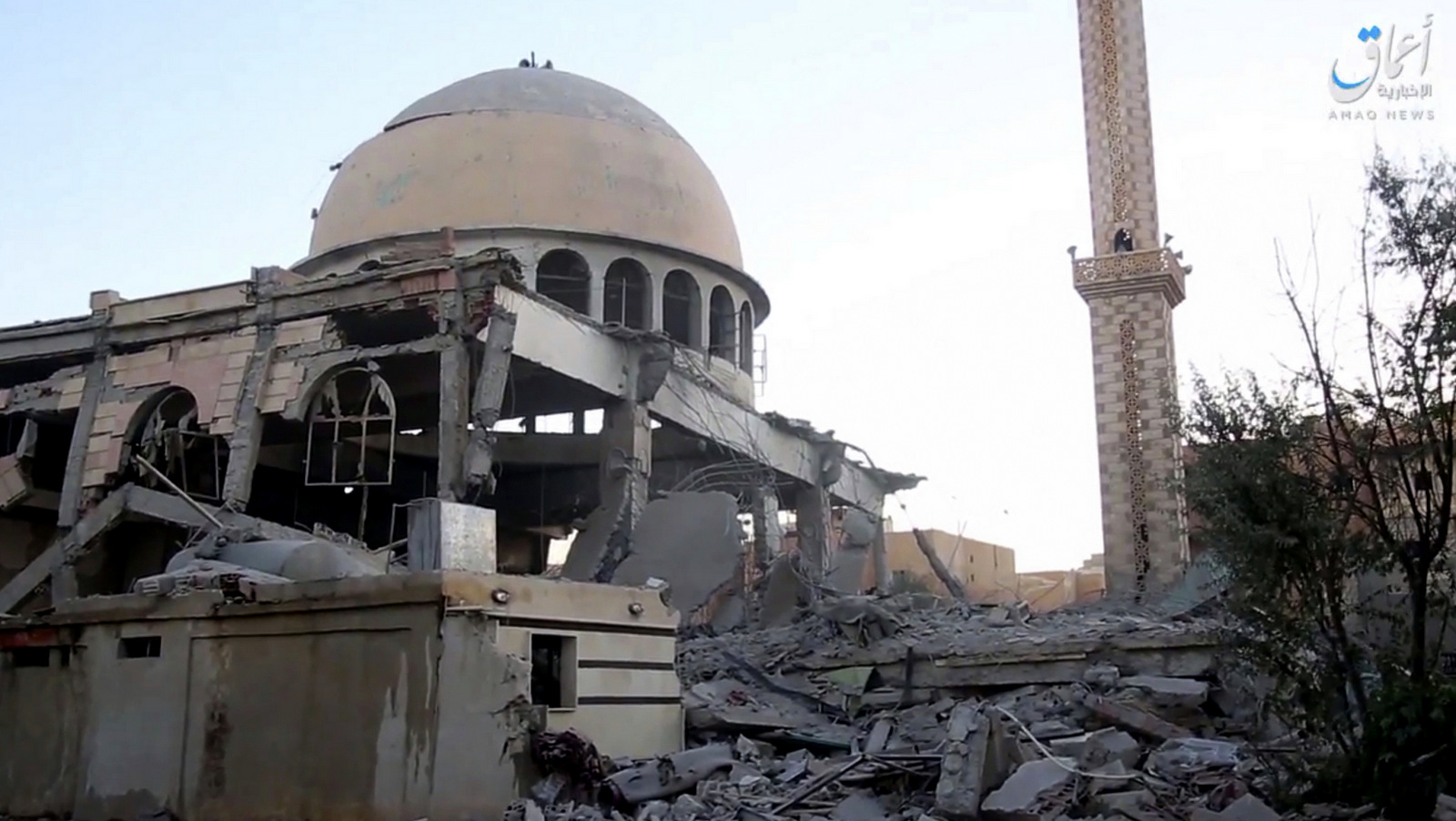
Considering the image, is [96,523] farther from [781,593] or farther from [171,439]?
[781,593]

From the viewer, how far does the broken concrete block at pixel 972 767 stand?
9.99m

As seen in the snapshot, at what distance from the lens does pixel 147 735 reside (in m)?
12.8

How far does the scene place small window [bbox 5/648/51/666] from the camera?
13.9 meters

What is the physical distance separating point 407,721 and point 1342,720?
6990 mm

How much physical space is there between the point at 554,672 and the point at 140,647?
3.96 m

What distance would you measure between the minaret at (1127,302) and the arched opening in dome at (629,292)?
24.4 feet

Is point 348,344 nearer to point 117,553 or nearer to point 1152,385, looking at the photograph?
point 117,553

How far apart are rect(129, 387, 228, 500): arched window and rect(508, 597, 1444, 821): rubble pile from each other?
8081 mm

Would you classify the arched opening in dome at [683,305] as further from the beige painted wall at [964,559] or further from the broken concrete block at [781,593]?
the beige painted wall at [964,559]

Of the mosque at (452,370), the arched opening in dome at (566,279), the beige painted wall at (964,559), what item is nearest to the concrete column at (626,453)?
the mosque at (452,370)

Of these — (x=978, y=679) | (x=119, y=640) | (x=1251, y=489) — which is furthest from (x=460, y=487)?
(x=1251, y=489)

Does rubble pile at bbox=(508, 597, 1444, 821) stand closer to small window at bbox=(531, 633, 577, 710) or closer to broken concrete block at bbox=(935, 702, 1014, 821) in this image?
broken concrete block at bbox=(935, 702, 1014, 821)

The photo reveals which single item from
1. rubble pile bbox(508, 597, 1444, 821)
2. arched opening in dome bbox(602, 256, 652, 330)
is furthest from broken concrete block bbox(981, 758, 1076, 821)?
arched opening in dome bbox(602, 256, 652, 330)

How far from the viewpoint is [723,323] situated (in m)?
27.8
